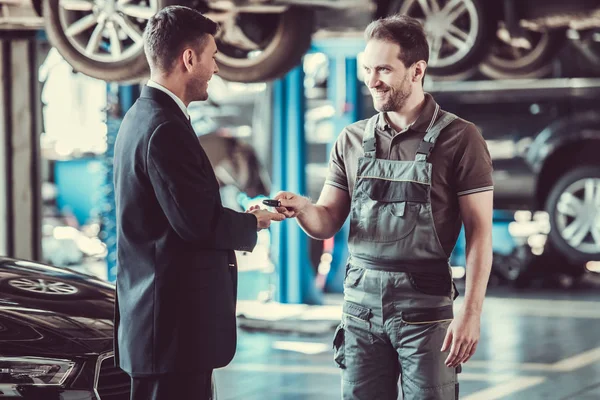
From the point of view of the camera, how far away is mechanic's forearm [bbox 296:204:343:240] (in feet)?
10.2

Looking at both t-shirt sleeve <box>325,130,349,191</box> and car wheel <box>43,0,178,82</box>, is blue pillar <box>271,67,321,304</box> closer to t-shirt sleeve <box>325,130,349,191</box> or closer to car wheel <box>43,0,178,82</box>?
car wheel <box>43,0,178,82</box>

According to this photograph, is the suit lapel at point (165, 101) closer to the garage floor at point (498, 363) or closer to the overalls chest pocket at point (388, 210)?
the overalls chest pocket at point (388, 210)

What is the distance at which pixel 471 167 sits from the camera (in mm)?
2873

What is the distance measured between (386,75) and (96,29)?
3.37 metres

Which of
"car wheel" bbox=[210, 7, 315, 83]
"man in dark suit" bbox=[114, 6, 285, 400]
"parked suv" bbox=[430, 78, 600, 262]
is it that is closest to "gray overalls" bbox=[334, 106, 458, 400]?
"man in dark suit" bbox=[114, 6, 285, 400]

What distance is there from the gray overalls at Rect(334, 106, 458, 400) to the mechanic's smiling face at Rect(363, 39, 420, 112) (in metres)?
0.13

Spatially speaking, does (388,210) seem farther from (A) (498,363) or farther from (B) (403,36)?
(A) (498,363)

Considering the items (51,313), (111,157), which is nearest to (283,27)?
(111,157)

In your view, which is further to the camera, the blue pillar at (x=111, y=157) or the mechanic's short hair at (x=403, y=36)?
the blue pillar at (x=111, y=157)

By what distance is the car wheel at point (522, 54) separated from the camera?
872 centimetres

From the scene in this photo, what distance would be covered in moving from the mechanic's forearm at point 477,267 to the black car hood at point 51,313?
1.35m

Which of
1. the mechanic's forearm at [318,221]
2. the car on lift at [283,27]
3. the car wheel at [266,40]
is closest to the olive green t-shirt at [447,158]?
the mechanic's forearm at [318,221]

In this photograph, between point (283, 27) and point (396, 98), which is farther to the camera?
point (283, 27)

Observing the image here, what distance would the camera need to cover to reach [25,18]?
6.33 metres
